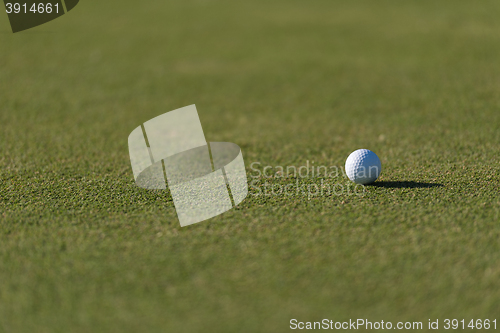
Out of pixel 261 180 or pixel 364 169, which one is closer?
pixel 364 169

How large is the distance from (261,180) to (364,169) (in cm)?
94

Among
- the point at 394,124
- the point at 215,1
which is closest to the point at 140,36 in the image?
the point at 215,1

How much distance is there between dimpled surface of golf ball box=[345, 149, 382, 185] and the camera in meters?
Answer: 3.82

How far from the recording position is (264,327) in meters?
2.37

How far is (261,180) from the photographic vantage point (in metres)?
4.14

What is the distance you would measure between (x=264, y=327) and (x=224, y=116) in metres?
4.32

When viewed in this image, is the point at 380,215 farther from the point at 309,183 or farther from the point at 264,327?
the point at 264,327

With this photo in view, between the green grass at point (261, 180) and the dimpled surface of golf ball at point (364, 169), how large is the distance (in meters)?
0.17

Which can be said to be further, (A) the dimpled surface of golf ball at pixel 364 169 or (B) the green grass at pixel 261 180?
(A) the dimpled surface of golf ball at pixel 364 169

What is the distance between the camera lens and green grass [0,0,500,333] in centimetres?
253

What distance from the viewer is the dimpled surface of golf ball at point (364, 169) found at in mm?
3822

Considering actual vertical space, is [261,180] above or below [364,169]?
below

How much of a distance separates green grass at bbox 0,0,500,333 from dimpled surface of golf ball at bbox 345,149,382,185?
0.17 meters

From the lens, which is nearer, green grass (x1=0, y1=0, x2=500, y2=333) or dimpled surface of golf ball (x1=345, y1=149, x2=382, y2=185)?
green grass (x1=0, y1=0, x2=500, y2=333)
